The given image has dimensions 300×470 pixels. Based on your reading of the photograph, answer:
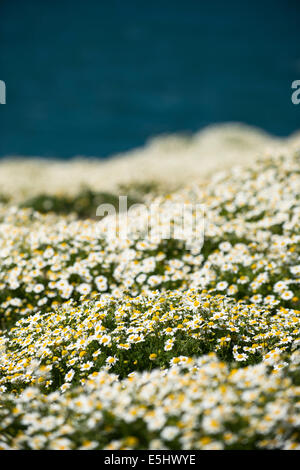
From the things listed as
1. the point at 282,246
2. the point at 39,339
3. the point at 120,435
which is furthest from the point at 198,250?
the point at 120,435

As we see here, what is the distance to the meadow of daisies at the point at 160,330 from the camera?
304 cm

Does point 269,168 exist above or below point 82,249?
above

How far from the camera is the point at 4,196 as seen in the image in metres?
19.0

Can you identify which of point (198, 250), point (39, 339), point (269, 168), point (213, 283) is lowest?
point (39, 339)

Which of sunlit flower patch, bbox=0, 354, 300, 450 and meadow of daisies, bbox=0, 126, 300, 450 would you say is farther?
meadow of daisies, bbox=0, 126, 300, 450

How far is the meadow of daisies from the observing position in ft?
9.98

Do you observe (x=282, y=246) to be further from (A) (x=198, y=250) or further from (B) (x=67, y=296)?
(B) (x=67, y=296)

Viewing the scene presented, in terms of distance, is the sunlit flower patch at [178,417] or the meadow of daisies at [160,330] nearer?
the sunlit flower patch at [178,417]

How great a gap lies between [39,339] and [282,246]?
5141mm

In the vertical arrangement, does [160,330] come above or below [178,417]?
above

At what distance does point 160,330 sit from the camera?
196 inches

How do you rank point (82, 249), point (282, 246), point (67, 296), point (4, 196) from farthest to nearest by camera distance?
point (4, 196) < point (82, 249) < point (282, 246) < point (67, 296)

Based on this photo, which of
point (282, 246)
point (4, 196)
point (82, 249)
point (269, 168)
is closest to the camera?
point (282, 246)
